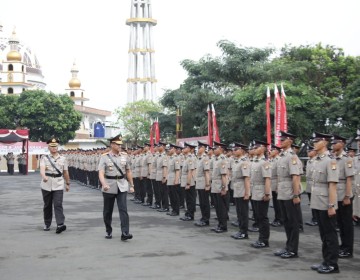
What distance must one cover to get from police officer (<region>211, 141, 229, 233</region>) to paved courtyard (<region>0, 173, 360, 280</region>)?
0.29 m

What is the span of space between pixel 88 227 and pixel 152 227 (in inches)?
50.2

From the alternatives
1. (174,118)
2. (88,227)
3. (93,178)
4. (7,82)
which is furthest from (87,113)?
(88,227)

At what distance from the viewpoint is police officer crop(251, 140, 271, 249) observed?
8961mm

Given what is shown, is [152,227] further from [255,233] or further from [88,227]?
[255,233]

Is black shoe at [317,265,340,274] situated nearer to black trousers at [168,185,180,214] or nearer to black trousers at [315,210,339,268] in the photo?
black trousers at [315,210,339,268]

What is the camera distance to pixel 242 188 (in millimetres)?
10070

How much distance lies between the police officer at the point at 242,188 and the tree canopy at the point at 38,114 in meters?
47.2

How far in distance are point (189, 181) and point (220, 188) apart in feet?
5.74

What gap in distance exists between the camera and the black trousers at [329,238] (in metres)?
7.08

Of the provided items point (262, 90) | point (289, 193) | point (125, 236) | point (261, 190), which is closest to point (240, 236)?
point (261, 190)

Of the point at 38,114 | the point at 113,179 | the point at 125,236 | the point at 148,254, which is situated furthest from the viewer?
the point at 38,114

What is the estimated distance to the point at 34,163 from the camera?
5472 centimetres

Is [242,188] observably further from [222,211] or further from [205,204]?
[205,204]

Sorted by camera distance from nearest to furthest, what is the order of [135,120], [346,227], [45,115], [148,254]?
1. [148,254]
2. [346,227]
3. [45,115]
4. [135,120]
